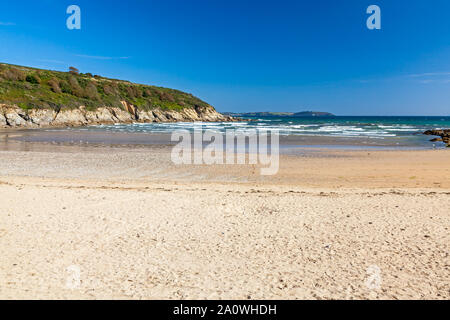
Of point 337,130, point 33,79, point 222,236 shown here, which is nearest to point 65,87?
point 33,79

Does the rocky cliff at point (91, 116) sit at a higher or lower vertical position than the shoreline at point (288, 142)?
higher

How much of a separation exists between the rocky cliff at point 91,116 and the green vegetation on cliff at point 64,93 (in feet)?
3.82

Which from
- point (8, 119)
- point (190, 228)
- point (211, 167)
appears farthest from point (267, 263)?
point (8, 119)

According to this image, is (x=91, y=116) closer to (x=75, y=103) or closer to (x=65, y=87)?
(x=75, y=103)

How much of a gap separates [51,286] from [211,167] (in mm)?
12123

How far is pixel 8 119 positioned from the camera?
1748 inches

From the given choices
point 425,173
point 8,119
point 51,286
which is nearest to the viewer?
point 51,286

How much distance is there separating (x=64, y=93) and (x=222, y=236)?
6406 cm

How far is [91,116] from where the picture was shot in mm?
59688

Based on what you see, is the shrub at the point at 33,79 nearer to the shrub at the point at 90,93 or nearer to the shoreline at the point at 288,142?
the shrub at the point at 90,93

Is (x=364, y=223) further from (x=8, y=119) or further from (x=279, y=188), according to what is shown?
(x=8, y=119)

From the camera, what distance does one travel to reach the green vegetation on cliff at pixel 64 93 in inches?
2030

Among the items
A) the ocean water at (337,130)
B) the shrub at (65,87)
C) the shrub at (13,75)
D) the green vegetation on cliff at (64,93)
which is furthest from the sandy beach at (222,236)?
the shrub at (65,87)

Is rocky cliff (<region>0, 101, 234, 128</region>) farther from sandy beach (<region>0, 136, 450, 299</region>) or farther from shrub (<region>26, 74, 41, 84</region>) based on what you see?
sandy beach (<region>0, 136, 450, 299</region>)
